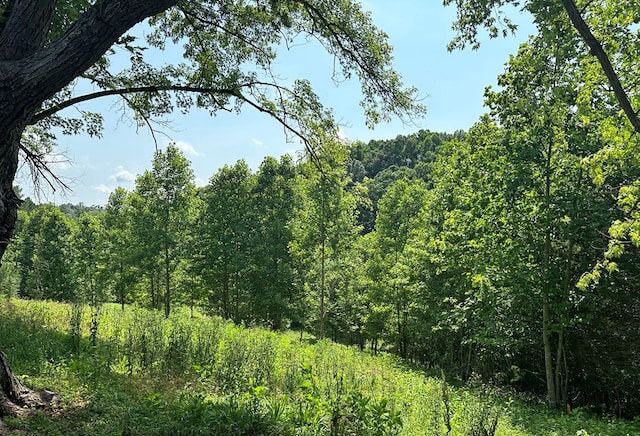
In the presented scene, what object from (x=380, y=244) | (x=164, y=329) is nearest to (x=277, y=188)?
(x=380, y=244)

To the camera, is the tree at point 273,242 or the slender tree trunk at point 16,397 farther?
the tree at point 273,242

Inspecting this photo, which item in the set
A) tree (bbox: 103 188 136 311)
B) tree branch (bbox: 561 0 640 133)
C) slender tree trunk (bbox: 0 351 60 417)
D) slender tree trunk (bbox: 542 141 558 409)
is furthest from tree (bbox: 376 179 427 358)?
tree branch (bbox: 561 0 640 133)

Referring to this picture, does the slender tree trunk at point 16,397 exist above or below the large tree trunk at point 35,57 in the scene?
below

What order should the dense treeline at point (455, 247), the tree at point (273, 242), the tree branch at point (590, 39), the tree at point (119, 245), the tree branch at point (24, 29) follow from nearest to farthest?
the tree branch at point (590, 39) < the tree branch at point (24, 29) < the dense treeline at point (455, 247) < the tree at point (273, 242) < the tree at point (119, 245)

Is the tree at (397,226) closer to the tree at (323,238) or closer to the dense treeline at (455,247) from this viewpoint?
the dense treeline at (455,247)

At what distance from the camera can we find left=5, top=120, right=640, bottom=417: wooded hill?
10.9 meters

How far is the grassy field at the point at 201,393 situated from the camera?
166 inches

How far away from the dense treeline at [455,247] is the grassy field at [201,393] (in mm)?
1620

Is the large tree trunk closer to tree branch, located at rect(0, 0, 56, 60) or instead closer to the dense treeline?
tree branch, located at rect(0, 0, 56, 60)

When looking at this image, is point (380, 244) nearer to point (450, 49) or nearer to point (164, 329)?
point (164, 329)

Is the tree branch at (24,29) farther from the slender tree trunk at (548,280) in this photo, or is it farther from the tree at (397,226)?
the tree at (397,226)

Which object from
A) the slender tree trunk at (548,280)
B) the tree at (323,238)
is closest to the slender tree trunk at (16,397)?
the slender tree trunk at (548,280)

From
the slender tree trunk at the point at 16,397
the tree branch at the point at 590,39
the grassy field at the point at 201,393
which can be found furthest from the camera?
the grassy field at the point at 201,393

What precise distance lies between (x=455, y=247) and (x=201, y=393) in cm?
1031
